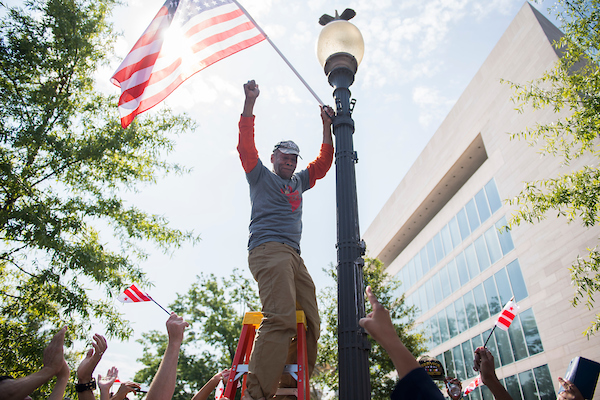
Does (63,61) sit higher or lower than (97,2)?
lower

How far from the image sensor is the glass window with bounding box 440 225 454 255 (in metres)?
26.4

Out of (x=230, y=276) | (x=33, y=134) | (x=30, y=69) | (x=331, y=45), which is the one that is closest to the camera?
(x=331, y=45)

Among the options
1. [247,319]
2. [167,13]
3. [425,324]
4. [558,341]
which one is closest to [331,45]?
[167,13]

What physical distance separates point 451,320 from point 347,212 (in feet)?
81.2

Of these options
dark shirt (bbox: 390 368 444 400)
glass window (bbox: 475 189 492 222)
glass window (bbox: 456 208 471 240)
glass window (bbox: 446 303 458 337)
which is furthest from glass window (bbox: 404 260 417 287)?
dark shirt (bbox: 390 368 444 400)

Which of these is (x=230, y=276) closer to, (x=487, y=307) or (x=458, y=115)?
(x=487, y=307)

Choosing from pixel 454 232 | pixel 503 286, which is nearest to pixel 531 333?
pixel 503 286

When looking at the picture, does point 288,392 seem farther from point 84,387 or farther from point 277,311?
point 84,387

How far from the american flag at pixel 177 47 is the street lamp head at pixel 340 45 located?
94cm

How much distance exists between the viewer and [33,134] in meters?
6.41

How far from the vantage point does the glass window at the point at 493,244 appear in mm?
21009

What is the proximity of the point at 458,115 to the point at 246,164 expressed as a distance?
27337mm

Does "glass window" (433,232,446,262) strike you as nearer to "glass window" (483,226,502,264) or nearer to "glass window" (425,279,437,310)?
"glass window" (425,279,437,310)

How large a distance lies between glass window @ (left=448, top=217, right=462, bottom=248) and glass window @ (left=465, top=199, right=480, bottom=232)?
1.45 m
